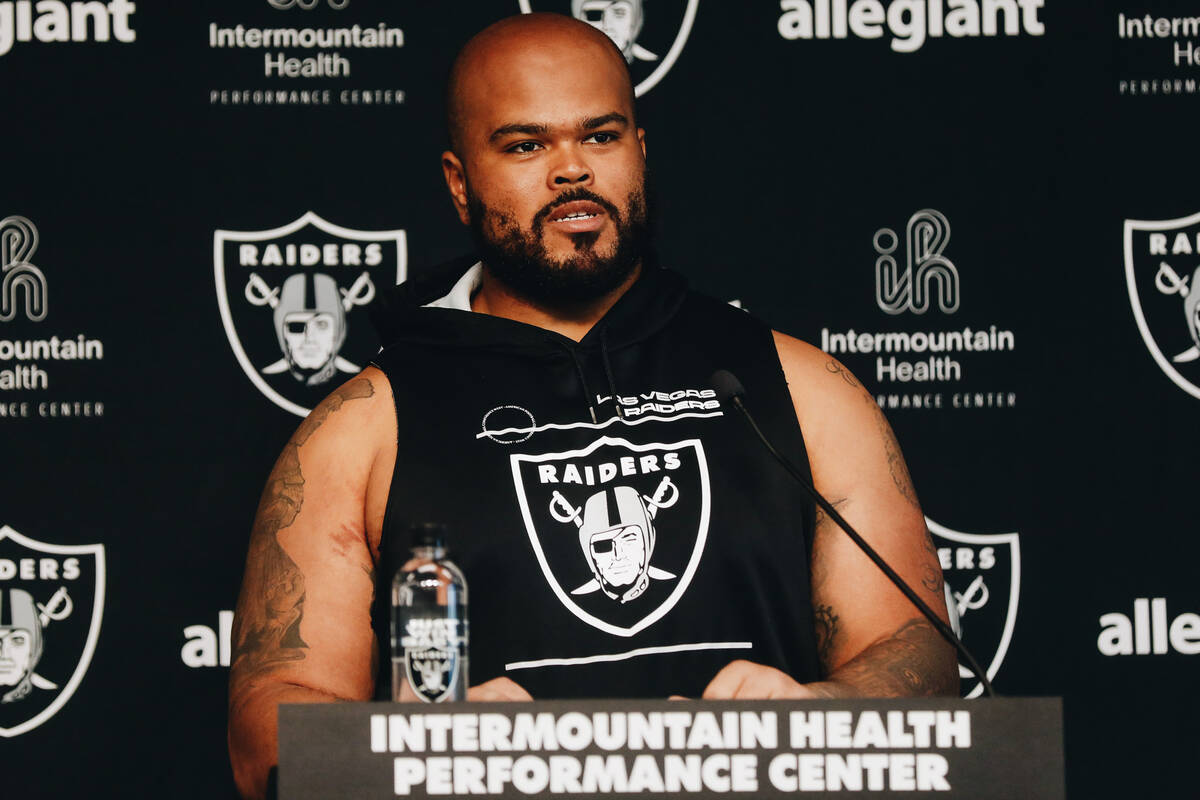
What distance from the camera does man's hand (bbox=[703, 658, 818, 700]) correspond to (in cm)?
131

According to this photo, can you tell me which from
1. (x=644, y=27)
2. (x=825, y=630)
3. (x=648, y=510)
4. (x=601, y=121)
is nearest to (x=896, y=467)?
(x=825, y=630)

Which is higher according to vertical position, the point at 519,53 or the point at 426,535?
the point at 519,53

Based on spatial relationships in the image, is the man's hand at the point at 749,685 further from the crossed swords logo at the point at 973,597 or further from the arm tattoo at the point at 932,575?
the crossed swords logo at the point at 973,597

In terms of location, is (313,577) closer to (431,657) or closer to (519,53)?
(431,657)

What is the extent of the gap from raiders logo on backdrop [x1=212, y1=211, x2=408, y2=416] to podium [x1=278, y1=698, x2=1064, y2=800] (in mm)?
1725

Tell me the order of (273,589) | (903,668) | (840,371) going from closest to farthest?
(903,668) < (273,589) < (840,371)

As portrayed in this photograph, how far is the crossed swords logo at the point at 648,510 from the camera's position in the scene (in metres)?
1.88

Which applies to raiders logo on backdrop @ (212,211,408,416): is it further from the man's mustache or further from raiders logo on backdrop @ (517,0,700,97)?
the man's mustache

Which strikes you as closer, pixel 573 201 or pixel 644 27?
pixel 573 201

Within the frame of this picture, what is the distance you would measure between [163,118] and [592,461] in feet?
4.51

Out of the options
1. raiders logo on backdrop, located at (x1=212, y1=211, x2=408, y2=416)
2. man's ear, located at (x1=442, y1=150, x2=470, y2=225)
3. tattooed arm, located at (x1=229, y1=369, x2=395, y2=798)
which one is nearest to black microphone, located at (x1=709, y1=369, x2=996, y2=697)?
tattooed arm, located at (x1=229, y1=369, x2=395, y2=798)

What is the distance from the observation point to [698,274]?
2.80 metres

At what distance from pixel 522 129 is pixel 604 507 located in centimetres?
58

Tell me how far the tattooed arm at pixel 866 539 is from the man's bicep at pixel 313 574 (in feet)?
2.10
